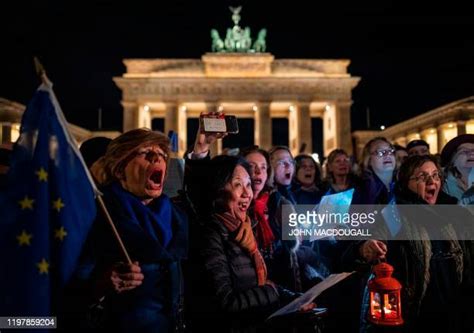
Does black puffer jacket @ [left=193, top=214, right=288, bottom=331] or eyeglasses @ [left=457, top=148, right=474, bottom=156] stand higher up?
eyeglasses @ [left=457, top=148, right=474, bottom=156]

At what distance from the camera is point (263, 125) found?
40.2 meters

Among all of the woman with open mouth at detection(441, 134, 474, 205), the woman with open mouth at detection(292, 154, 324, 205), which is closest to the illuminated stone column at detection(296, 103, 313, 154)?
the woman with open mouth at detection(292, 154, 324, 205)

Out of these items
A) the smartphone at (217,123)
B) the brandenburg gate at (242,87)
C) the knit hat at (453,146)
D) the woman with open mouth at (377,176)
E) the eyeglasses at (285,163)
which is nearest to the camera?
the smartphone at (217,123)

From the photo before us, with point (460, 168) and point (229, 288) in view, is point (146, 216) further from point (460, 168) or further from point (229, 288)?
point (460, 168)

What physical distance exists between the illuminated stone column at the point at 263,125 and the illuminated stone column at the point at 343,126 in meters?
6.88

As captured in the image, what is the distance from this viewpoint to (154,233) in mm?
2461

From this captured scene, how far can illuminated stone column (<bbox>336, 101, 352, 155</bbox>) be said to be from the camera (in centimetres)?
3980

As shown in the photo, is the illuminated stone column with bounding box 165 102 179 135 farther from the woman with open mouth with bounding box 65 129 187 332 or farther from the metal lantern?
the metal lantern

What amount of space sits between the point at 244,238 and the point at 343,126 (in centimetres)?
3940

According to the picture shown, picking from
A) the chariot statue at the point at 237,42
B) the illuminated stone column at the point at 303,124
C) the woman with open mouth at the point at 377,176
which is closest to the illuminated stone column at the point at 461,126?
the illuminated stone column at the point at 303,124

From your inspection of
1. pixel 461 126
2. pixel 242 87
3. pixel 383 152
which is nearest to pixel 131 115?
pixel 242 87

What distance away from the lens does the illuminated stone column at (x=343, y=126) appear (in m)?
39.8

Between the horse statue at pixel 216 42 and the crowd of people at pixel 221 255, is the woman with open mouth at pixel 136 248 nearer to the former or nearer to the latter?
the crowd of people at pixel 221 255

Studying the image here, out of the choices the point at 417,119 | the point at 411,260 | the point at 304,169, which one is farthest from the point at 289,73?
the point at 411,260
